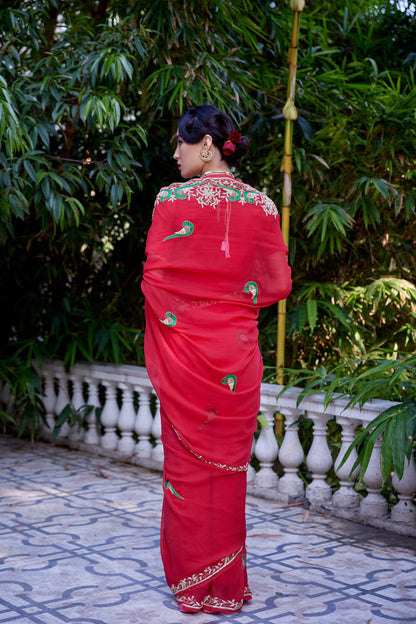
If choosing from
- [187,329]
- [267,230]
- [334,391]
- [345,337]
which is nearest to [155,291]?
[187,329]

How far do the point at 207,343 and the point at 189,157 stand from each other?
59 cm

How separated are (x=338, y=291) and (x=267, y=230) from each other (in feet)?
5.88

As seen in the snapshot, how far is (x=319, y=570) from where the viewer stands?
2900mm

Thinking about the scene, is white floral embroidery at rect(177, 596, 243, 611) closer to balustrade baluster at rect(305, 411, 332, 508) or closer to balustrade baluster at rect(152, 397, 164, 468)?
balustrade baluster at rect(305, 411, 332, 508)

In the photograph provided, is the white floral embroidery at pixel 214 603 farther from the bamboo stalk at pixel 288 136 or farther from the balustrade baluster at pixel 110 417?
the balustrade baluster at pixel 110 417

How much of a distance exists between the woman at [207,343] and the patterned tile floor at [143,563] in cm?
18

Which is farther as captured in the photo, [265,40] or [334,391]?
[265,40]

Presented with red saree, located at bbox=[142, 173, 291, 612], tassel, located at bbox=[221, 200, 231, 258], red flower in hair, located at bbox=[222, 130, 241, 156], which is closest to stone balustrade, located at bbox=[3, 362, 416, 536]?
red saree, located at bbox=[142, 173, 291, 612]

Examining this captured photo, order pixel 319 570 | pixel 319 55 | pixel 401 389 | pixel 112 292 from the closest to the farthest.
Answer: pixel 319 570
pixel 401 389
pixel 319 55
pixel 112 292

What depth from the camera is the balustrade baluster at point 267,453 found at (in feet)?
12.8

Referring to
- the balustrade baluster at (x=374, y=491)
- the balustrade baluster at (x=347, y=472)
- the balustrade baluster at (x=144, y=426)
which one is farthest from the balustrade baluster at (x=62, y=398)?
the balustrade baluster at (x=374, y=491)

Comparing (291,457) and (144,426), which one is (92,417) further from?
(291,457)

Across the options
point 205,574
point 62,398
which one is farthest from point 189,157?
point 62,398

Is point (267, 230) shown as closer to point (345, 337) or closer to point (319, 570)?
point (319, 570)
